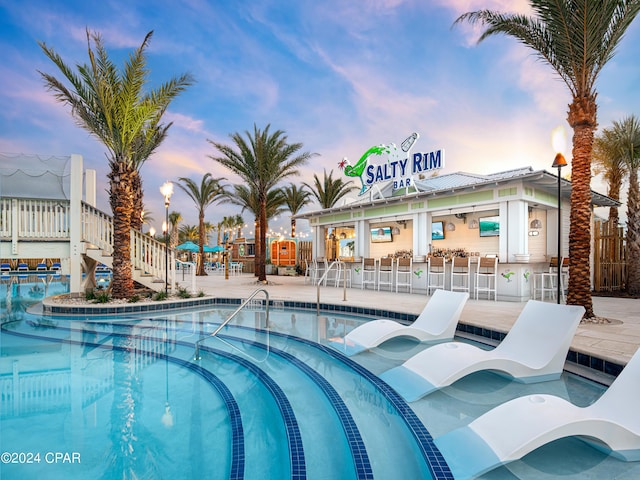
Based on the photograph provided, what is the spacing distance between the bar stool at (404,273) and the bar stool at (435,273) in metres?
0.62

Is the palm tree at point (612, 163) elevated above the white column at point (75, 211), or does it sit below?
above

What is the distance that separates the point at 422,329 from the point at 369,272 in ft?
23.7

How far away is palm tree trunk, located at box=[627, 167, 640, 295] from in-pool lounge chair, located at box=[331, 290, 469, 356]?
29.4 ft

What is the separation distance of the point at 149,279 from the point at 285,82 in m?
11.5

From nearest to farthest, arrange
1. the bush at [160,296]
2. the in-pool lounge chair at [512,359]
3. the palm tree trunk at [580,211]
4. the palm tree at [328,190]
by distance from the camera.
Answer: the in-pool lounge chair at [512,359] → the palm tree trunk at [580,211] → the bush at [160,296] → the palm tree at [328,190]

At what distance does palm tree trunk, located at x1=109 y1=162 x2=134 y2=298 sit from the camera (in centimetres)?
901

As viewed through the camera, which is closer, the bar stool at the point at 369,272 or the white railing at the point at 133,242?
the white railing at the point at 133,242

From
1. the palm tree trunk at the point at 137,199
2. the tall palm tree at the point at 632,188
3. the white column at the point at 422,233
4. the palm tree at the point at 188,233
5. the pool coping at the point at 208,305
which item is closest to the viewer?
the pool coping at the point at 208,305

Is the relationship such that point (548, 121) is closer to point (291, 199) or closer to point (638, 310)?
point (638, 310)

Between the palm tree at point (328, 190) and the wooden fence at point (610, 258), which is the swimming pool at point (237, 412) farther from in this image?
the palm tree at point (328, 190)

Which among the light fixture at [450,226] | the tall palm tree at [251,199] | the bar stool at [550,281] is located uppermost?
the tall palm tree at [251,199]

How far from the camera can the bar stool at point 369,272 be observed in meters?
12.4

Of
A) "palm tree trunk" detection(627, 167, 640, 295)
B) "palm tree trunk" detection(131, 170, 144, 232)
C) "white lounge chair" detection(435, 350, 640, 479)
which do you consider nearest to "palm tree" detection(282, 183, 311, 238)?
"palm tree trunk" detection(131, 170, 144, 232)

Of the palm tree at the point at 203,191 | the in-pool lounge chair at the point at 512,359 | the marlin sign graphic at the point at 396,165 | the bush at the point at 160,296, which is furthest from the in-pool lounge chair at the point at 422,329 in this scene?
the palm tree at the point at 203,191
